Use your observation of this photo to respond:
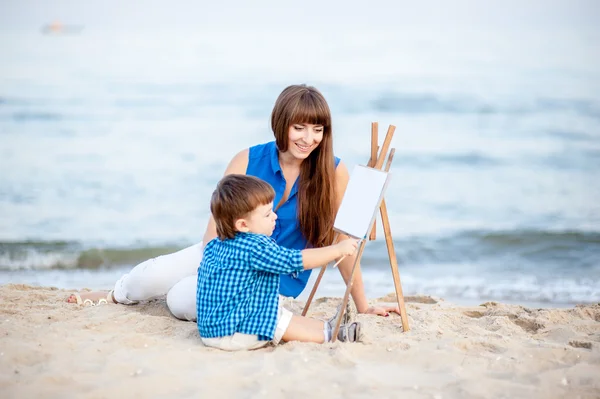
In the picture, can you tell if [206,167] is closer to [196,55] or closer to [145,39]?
[196,55]

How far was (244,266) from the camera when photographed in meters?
3.32

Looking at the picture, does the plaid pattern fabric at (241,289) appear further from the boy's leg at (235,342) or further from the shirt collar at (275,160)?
the shirt collar at (275,160)

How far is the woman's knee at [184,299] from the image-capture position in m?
3.92

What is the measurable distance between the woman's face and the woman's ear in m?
0.70

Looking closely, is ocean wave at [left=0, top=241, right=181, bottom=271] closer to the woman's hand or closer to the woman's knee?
the woman's knee

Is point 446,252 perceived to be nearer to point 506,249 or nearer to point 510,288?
point 506,249

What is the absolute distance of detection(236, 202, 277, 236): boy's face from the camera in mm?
3332

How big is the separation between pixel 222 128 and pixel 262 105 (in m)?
2.61

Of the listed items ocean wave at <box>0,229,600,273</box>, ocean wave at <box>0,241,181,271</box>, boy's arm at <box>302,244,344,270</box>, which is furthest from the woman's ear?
ocean wave at <box>0,241,181,271</box>

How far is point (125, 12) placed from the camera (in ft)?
97.3

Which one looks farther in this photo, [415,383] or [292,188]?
[292,188]

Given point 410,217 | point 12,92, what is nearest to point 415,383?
point 410,217

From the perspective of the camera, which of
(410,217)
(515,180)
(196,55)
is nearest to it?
(410,217)

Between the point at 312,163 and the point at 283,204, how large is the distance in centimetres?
30
